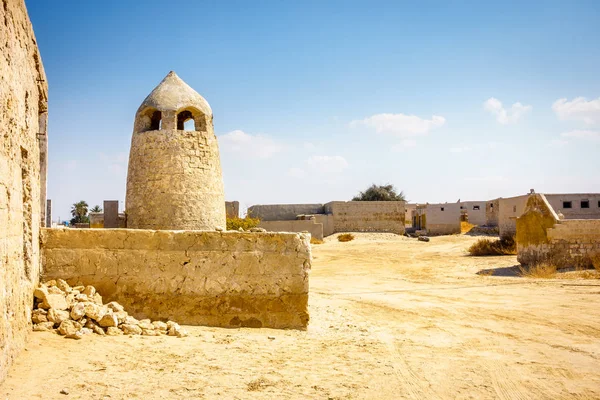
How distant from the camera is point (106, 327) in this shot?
5.21 meters

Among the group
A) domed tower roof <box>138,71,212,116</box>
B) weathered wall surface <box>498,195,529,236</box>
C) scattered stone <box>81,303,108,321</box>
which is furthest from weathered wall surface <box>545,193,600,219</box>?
scattered stone <box>81,303,108,321</box>

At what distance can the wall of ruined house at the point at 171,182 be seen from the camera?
7840mm

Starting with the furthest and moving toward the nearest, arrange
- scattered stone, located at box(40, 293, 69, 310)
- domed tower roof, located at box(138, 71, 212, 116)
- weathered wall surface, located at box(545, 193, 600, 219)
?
weathered wall surface, located at box(545, 193, 600, 219), domed tower roof, located at box(138, 71, 212, 116), scattered stone, located at box(40, 293, 69, 310)

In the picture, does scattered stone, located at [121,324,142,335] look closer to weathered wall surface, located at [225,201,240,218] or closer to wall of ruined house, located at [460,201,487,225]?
weathered wall surface, located at [225,201,240,218]

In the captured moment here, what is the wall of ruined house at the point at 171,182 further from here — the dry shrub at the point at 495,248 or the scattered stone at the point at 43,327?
the dry shrub at the point at 495,248

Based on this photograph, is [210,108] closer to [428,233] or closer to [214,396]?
[214,396]

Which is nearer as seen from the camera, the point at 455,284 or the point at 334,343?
the point at 334,343

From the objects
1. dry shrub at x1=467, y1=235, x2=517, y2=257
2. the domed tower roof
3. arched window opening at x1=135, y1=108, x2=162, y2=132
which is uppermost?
the domed tower roof

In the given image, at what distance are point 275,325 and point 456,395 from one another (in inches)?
104

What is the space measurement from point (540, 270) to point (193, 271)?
932 cm

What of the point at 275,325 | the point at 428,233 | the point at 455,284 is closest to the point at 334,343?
the point at 275,325

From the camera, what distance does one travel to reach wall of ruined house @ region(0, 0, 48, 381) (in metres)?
3.75

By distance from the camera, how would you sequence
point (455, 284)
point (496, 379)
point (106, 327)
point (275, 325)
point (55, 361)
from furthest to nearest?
point (455, 284), point (275, 325), point (106, 327), point (496, 379), point (55, 361)

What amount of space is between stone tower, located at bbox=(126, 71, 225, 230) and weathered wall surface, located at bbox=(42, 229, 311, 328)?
1863 millimetres
